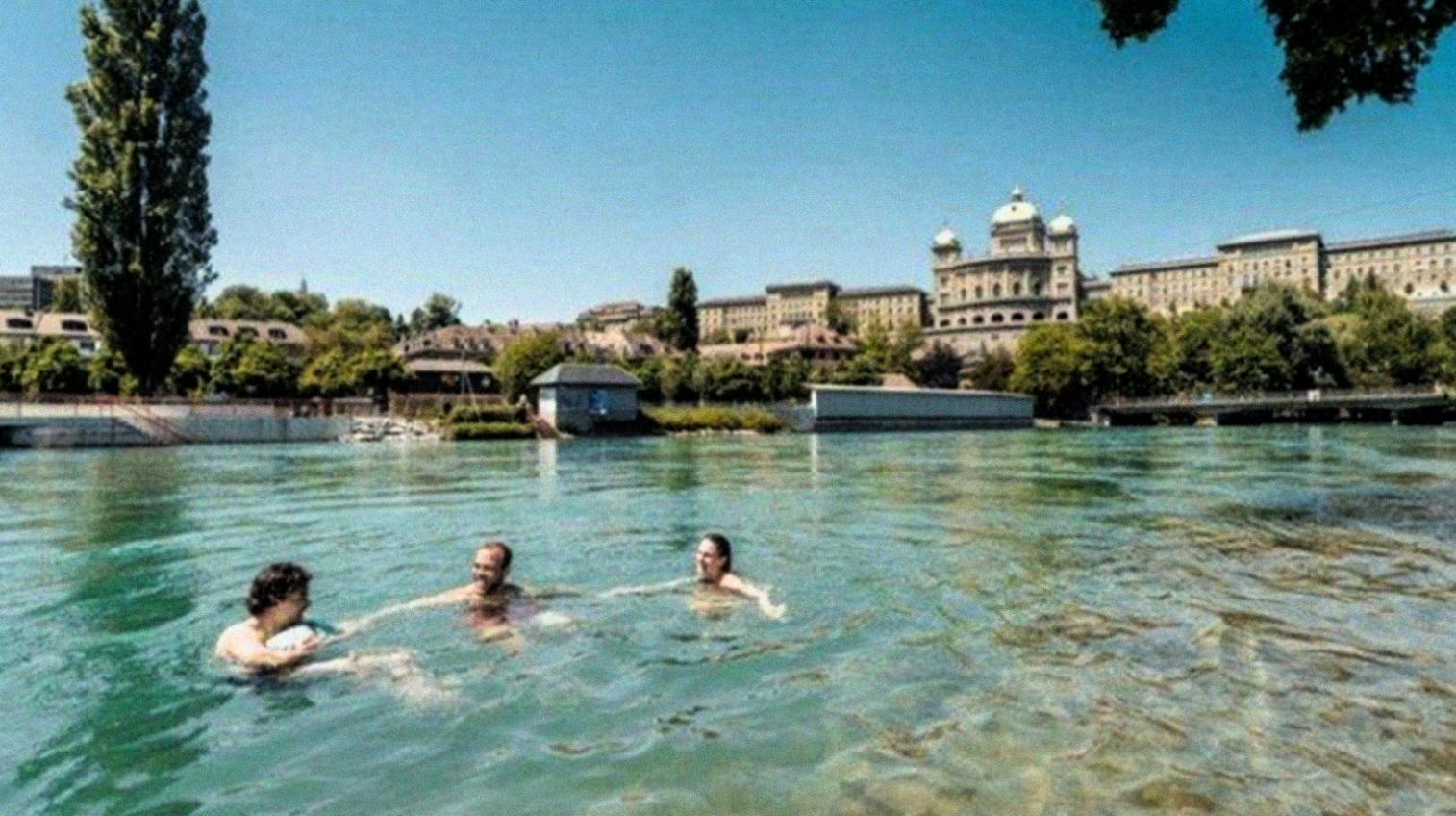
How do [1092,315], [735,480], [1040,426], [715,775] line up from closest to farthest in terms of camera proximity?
[715,775], [735,480], [1040,426], [1092,315]

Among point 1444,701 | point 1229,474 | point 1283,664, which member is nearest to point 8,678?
point 1283,664

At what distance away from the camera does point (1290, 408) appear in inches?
3615

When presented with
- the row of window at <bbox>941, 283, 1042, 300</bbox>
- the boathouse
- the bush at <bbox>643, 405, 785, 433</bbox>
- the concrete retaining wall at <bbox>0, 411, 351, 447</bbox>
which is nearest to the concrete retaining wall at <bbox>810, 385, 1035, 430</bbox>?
the bush at <bbox>643, 405, 785, 433</bbox>

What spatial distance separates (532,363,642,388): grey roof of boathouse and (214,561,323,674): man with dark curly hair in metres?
60.1

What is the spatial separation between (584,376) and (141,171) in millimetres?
29016

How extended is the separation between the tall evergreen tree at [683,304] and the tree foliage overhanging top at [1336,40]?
4430 inches

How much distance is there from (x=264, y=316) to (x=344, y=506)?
153548 mm

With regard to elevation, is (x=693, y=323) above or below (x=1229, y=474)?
above

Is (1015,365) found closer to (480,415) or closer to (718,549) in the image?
(480,415)

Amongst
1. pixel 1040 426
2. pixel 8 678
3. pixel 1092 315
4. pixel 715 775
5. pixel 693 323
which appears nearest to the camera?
pixel 715 775

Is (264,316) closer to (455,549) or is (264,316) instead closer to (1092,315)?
(1092,315)

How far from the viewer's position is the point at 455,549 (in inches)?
547

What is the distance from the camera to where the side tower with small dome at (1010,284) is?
172m

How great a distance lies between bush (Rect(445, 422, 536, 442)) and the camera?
200ft
